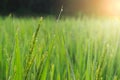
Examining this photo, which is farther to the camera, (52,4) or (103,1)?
(103,1)

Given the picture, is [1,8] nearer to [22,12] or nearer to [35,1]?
[22,12]

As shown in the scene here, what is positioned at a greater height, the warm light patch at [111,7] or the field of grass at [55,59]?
the field of grass at [55,59]

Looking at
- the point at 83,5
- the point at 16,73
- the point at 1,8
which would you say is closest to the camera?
the point at 16,73

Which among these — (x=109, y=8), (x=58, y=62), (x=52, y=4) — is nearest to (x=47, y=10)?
(x=52, y=4)

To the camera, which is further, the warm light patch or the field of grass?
the warm light patch

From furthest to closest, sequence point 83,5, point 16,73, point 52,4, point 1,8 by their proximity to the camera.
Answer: point 83,5
point 52,4
point 1,8
point 16,73

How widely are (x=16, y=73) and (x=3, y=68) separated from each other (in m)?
0.31

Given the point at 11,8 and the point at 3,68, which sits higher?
the point at 3,68

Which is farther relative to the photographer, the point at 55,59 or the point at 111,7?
the point at 111,7

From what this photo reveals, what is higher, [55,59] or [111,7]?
[55,59]

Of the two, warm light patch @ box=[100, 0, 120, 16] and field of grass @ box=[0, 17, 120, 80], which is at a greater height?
field of grass @ box=[0, 17, 120, 80]

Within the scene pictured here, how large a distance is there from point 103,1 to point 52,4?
2.55 m

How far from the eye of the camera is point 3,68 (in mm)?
878

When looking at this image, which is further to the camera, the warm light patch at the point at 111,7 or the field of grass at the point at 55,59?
the warm light patch at the point at 111,7
